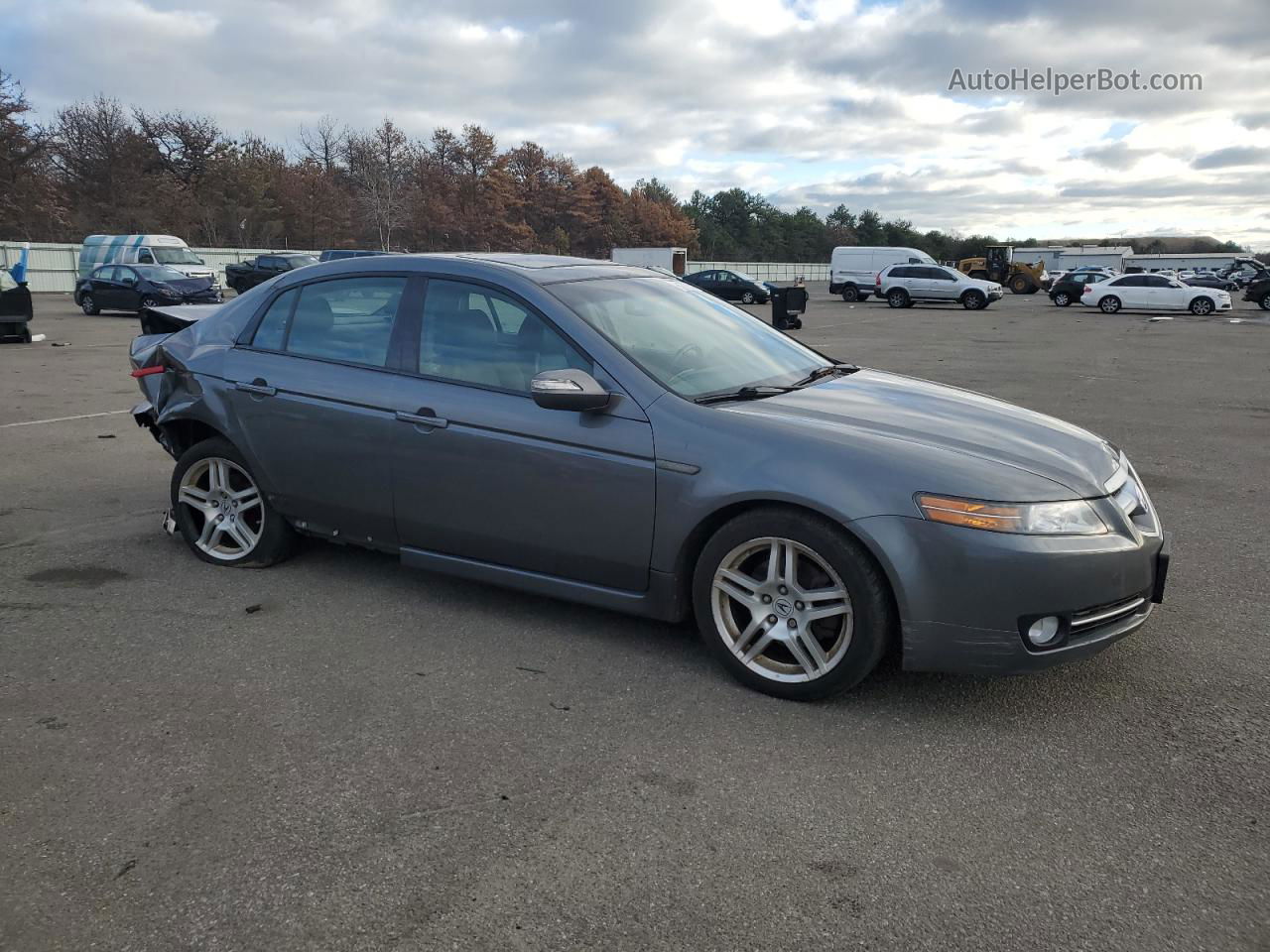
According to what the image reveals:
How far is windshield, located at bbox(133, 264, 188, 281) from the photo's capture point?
26781mm

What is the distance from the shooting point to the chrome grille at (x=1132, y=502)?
11.7ft

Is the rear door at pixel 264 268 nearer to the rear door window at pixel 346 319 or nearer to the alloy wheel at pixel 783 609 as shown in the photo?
the rear door window at pixel 346 319

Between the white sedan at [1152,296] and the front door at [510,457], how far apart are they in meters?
35.8

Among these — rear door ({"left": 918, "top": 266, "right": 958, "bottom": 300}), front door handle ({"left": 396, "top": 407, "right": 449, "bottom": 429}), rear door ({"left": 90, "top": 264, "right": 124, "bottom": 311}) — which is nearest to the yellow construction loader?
rear door ({"left": 918, "top": 266, "right": 958, "bottom": 300})

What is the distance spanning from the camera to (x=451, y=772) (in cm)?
306

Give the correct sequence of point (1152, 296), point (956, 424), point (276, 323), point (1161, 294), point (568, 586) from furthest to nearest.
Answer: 1. point (1152, 296)
2. point (1161, 294)
3. point (276, 323)
4. point (568, 586)
5. point (956, 424)

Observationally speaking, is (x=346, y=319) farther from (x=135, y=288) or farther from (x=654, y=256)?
(x=654, y=256)

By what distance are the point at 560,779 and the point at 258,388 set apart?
2.73m

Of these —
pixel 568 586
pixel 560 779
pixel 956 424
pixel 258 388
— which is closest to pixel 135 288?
pixel 258 388

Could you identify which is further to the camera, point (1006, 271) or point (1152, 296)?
point (1006, 271)

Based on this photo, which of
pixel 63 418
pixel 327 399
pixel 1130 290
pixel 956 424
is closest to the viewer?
pixel 956 424

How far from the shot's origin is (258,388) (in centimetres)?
479

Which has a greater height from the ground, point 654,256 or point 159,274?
point 654,256

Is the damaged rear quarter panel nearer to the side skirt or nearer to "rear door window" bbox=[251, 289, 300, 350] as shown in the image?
"rear door window" bbox=[251, 289, 300, 350]
